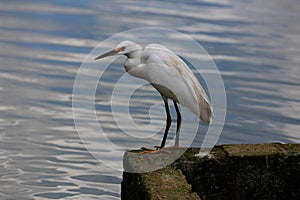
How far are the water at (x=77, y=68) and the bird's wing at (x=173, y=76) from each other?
157 cm

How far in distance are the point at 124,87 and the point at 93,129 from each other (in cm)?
132

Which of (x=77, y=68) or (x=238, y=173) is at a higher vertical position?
(x=77, y=68)

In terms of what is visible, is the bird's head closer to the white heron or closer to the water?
the white heron

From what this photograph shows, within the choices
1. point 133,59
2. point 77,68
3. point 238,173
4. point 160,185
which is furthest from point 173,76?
point 77,68

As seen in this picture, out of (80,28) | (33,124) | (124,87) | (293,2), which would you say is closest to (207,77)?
(124,87)

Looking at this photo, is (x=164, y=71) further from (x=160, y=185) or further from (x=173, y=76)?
(x=160, y=185)

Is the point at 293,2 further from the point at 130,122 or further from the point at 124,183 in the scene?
the point at 124,183

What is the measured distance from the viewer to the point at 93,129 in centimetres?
855

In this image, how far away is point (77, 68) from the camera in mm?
10469

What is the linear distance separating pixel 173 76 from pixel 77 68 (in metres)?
4.77

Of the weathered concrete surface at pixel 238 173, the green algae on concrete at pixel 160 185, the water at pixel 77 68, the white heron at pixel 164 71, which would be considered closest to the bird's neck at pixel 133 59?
the white heron at pixel 164 71

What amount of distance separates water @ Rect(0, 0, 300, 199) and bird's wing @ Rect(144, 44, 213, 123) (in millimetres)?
1575

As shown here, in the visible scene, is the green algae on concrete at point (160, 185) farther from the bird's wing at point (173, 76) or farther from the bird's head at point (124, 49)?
the bird's head at point (124, 49)

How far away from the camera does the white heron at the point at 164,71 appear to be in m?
5.80
